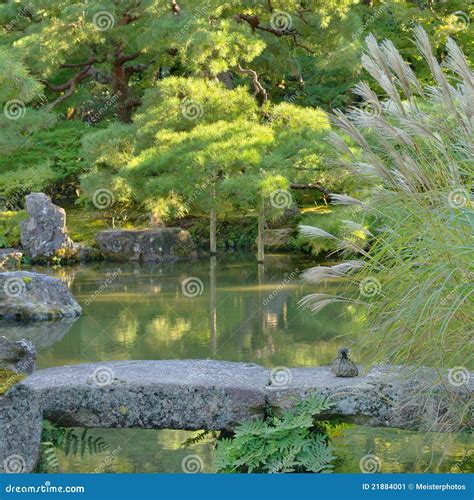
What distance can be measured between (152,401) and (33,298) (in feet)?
16.8

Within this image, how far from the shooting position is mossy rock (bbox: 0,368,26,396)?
4.15 metres

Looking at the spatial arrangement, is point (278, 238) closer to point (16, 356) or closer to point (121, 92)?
point (121, 92)

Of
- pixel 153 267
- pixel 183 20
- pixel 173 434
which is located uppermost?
pixel 183 20

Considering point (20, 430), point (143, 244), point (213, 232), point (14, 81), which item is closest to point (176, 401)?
point (20, 430)

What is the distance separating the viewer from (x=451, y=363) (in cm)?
363

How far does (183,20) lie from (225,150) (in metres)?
2.38

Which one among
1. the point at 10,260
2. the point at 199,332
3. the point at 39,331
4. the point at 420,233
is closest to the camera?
the point at 420,233

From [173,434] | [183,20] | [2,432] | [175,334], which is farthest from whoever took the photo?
[183,20]

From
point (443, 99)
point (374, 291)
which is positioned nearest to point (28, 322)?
point (374, 291)

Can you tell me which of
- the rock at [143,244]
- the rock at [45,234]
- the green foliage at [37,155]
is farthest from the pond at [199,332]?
the green foliage at [37,155]

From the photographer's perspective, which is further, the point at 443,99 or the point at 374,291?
the point at 374,291

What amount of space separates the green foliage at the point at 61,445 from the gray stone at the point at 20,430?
0.17ft

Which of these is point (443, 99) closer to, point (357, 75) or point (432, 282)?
point (432, 282)

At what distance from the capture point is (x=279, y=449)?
3.90m
